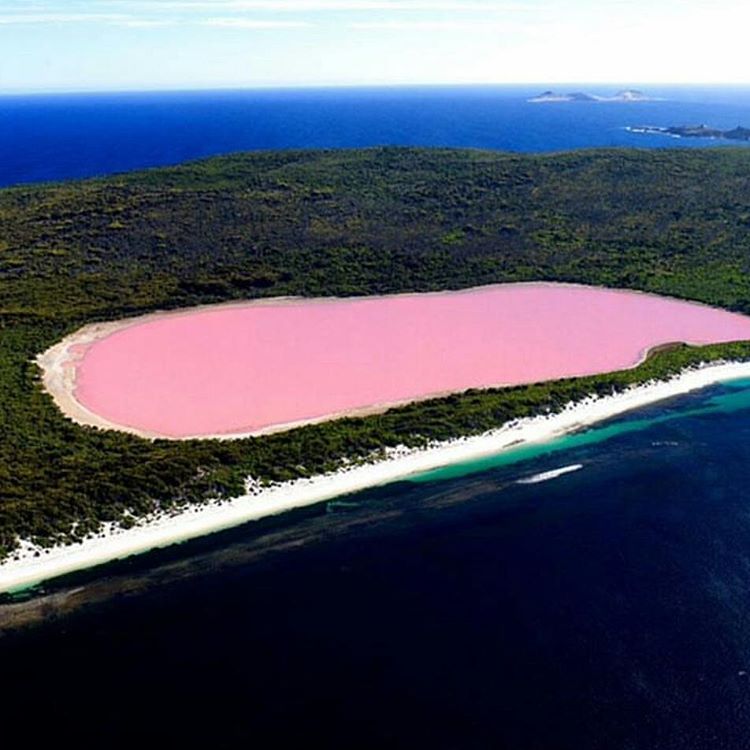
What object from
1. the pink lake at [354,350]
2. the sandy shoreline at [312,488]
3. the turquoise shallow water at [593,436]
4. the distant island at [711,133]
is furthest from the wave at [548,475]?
the distant island at [711,133]

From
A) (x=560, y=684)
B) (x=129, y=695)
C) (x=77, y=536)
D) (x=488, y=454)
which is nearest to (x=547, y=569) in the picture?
(x=560, y=684)

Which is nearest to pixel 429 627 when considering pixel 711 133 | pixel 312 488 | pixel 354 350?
pixel 312 488

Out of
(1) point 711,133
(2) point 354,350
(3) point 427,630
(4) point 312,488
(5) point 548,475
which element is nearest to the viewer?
(3) point 427,630

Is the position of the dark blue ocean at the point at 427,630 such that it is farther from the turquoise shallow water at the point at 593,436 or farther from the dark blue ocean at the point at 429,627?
the turquoise shallow water at the point at 593,436

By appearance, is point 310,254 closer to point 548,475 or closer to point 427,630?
point 548,475

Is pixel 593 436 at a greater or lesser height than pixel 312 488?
greater

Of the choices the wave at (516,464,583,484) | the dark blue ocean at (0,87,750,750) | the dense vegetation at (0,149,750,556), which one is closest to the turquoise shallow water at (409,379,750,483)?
the dark blue ocean at (0,87,750,750)
